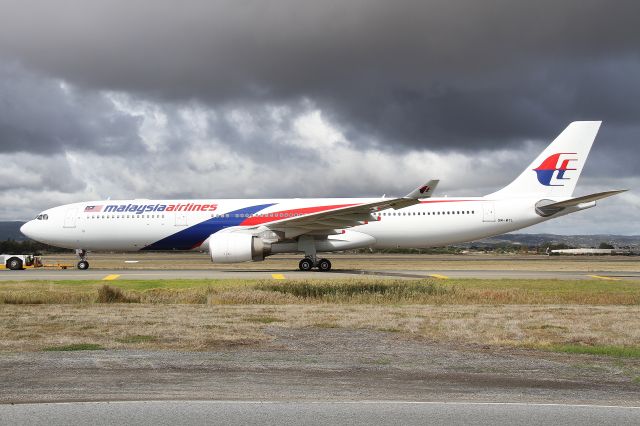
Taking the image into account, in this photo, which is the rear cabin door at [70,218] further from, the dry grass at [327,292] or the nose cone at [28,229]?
the dry grass at [327,292]

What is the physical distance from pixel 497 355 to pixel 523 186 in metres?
23.5

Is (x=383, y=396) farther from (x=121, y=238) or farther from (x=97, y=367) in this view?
(x=121, y=238)

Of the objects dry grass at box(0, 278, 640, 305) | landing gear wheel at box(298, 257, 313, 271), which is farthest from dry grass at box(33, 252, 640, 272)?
dry grass at box(0, 278, 640, 305)

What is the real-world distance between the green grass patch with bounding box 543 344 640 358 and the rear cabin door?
2610cm

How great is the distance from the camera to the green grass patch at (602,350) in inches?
350

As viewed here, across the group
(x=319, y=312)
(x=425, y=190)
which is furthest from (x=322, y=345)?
(x=425, y=190)

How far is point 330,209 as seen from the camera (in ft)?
91.8

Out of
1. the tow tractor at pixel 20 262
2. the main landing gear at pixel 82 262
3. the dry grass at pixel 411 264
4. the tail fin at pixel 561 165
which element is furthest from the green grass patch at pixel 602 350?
the tow tractor at pixel 20 262

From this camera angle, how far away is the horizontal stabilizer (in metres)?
25.8

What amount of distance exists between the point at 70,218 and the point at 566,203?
23.9 metres

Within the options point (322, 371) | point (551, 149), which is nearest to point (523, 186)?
point (551, 149)

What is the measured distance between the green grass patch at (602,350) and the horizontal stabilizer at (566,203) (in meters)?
17.0

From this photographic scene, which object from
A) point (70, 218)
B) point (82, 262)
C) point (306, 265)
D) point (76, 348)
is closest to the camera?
point (76, 348)

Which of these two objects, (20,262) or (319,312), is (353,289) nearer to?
(319,312)
